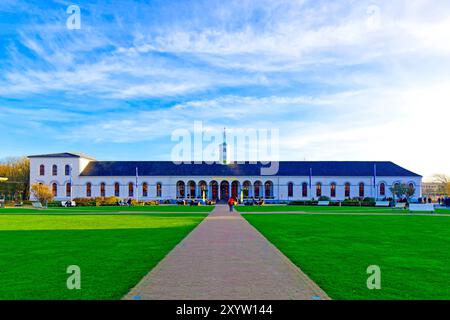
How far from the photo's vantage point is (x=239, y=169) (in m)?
73.6

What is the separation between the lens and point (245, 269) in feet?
28.7

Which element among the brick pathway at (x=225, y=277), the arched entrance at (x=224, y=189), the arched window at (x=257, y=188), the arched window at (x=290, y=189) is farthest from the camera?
the arched window at (x=257, y=188)

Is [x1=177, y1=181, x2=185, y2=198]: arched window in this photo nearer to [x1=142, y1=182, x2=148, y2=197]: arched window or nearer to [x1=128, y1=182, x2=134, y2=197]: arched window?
[x1=142, y1=182, x2=148, y2=197]: arched window

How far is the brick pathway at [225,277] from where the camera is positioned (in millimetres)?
6609

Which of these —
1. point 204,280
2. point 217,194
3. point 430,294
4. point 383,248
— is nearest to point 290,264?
point 204,280

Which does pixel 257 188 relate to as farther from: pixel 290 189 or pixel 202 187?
pixel 202 187

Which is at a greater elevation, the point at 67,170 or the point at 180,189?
the point at 67,170

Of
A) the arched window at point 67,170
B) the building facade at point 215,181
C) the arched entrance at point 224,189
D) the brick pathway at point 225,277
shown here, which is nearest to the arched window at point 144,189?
the building facade at point 215,181

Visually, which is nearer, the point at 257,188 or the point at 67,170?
the point at 67,170

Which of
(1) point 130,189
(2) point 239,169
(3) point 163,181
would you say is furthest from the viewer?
(2) point 239,169

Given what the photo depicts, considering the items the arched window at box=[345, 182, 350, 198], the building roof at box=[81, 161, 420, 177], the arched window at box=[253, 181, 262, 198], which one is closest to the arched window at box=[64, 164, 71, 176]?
the building roof at box=[81, 161, 420, 177]

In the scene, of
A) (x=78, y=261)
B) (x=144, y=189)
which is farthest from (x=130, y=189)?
(x=78, y=261)

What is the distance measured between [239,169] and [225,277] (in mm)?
65769

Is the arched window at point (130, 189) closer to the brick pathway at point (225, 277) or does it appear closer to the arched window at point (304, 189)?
the arched window at point (304, 189)
